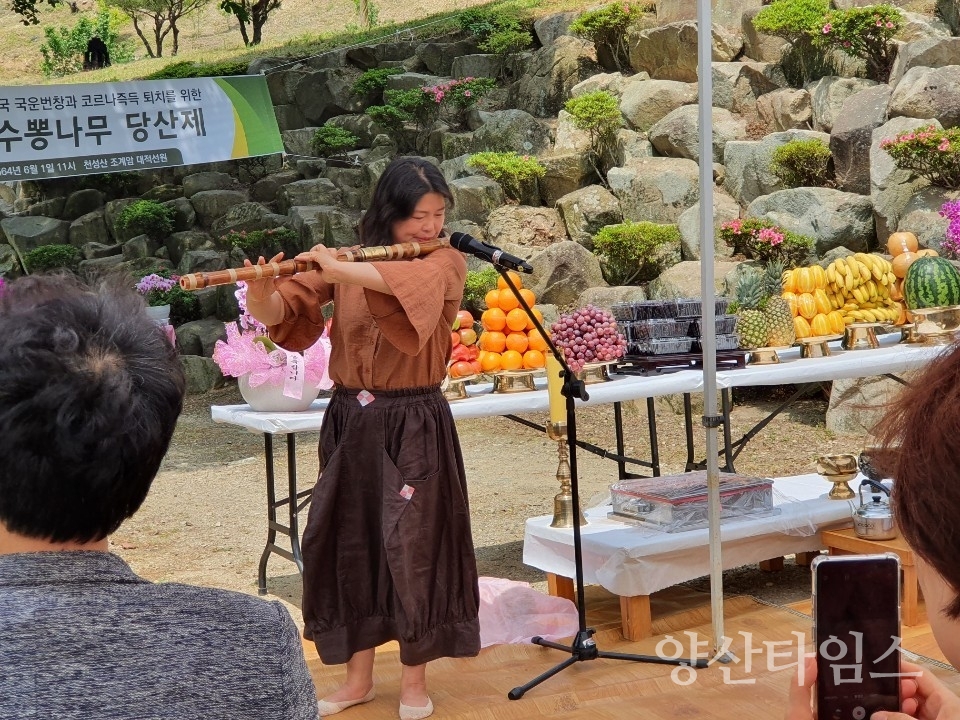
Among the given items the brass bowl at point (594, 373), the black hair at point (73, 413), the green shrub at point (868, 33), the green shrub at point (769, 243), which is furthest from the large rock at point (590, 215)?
the black hair at point (73, 413)

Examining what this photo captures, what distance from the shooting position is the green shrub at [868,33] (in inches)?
390

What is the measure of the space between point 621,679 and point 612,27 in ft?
33.3

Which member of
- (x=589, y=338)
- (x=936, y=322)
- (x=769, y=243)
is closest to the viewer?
(x=589, y=338)

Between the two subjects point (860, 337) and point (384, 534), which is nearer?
point (384, 534)

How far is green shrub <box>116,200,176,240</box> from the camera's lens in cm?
1216

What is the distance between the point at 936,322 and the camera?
436 cm

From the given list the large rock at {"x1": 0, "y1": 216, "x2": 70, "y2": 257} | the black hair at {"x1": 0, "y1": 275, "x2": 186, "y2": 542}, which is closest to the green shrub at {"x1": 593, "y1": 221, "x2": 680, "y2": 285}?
the large rock at {"x1": 0, "y1": 216, "x2": 70, "y2": 257}

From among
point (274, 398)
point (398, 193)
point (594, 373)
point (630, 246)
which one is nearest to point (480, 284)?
point (630, 246)

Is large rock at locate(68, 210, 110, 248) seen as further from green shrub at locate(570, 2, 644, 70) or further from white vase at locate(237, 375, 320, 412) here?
white vase at locate(237, 375, 320, 412)

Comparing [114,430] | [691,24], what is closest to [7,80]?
[691,24]

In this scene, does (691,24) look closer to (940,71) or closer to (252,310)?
(940,71)

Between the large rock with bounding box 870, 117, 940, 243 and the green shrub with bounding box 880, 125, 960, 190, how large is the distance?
0.29ft

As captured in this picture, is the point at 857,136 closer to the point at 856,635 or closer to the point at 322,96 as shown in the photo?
the point at 322,96

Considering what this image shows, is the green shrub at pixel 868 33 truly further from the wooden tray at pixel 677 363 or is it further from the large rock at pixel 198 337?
the wooden tray at pixel 677 363
